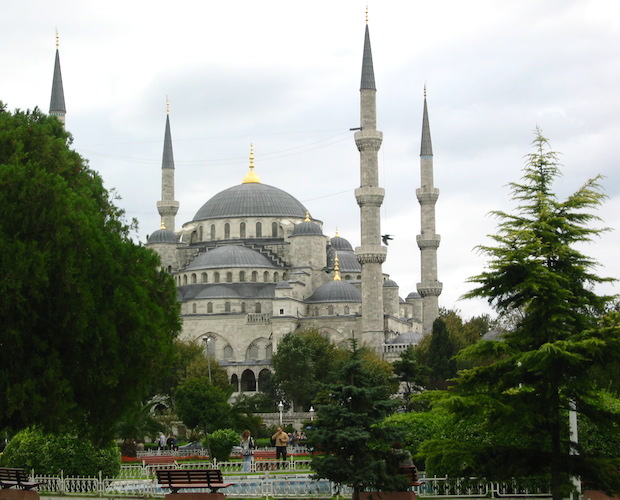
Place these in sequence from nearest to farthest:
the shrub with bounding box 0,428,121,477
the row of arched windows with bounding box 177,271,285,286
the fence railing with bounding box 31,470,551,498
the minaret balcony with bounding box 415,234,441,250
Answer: the fence railing with bounding box 31,470,551,498 → the shrub with bounding box 0,428,121,477 → the minaret balcony with bounding box 415,234,441,250 → the row of arched windows with bounding box 177,271,285,286

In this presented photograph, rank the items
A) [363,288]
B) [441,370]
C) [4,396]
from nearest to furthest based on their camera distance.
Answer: [4,396] → [441,370] → [363,288]

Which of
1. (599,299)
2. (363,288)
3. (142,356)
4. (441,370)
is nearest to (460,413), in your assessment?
(599,299)

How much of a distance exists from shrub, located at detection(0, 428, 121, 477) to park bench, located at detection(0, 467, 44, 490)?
72.4 inches

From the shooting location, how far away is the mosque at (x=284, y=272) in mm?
62156

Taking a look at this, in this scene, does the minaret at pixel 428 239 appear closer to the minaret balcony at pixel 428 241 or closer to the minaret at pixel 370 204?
the minaret balcony at pixel 428 241

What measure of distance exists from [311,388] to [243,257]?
2487 centimetres

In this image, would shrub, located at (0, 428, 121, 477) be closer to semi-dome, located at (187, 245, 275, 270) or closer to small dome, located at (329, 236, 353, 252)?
semi-dome, located at (187, 245, 275, 270)

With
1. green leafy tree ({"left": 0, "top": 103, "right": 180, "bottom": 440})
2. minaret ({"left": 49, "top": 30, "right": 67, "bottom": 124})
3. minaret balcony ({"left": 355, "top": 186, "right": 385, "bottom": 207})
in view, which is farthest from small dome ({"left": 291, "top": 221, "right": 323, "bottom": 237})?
green leafy tree ({"left": 0, "top": 103, "right": 180, "bottom": 440})

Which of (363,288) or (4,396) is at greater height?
(363,288)

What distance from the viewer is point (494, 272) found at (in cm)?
1548

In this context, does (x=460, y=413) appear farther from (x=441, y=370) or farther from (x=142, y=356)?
(x=441, y=370)

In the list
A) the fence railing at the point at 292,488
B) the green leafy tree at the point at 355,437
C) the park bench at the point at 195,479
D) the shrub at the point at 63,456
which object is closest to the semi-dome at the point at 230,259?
the shrub at the point at 63,456

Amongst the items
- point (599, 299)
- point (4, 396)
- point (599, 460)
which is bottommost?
point (599, 460)

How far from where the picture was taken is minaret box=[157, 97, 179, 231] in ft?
259
